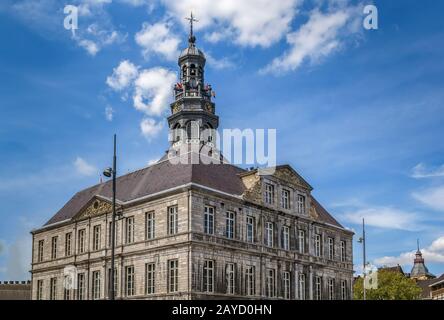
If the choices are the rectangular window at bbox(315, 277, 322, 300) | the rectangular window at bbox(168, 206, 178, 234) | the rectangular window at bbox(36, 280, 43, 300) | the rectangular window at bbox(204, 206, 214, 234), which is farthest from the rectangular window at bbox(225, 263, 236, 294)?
the rectangular window at bbox(36, 280, 43, 300)

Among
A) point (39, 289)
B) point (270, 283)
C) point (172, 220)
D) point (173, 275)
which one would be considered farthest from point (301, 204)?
point (39, 289)

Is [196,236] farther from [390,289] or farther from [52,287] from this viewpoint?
[390,289]

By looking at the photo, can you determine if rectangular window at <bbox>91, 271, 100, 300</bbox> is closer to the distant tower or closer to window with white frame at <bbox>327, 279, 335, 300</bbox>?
window with white frame at <bbox>327, 279, 335, 300</bbox>

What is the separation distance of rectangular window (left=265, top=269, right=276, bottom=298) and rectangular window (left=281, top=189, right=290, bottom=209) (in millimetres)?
5733

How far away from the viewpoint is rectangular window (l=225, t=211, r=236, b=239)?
151 feet

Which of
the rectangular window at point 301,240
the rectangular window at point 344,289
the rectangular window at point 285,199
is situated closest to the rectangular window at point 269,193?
the rectangular window at point 285,199

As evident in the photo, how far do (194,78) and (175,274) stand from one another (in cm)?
2475

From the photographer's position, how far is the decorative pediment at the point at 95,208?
50406 millimetres

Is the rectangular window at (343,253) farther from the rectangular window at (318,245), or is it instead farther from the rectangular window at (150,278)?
the rectangular window at (150,278)

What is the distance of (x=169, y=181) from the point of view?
155ft

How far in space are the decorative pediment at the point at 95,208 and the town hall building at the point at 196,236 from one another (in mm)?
91

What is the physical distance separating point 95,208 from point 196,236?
12.4 meters
